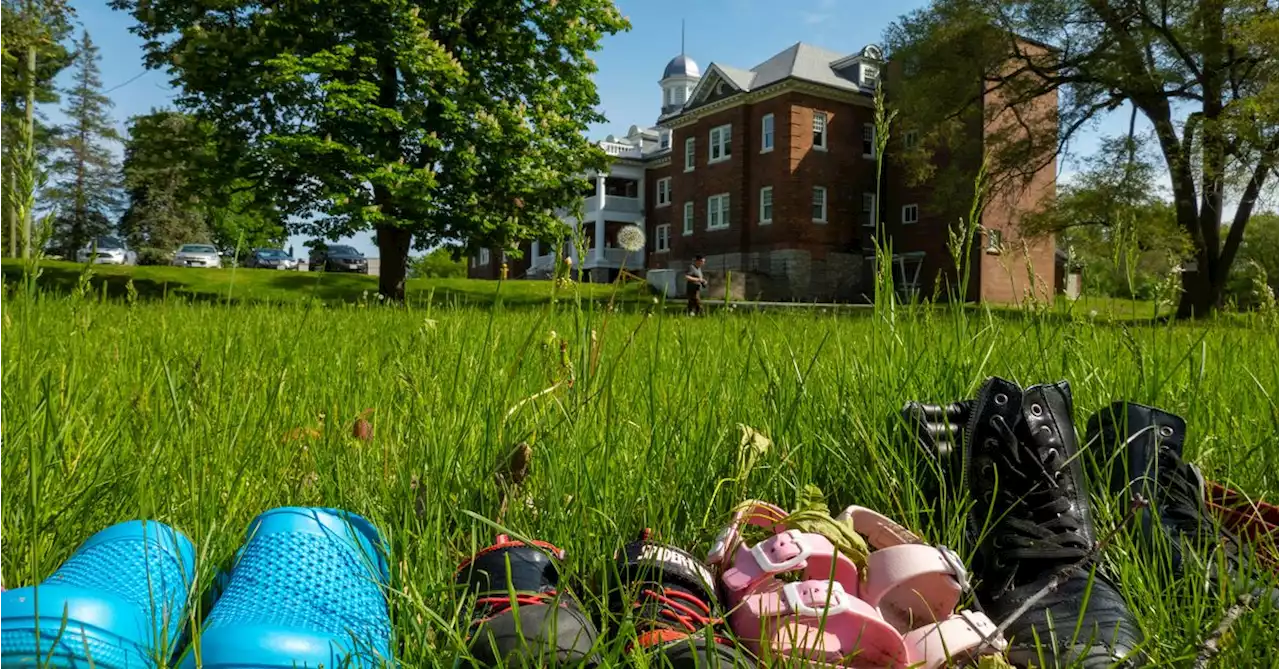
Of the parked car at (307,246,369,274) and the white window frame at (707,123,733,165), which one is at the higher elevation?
the white window frame at (707,123,733,165)

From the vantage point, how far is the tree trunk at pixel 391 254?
18359 millimetres

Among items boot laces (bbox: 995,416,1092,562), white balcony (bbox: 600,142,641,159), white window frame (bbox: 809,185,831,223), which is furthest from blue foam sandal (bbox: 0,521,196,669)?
white balcony (bbox: 600,142,641,159)

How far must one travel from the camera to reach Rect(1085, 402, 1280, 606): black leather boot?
1.54m

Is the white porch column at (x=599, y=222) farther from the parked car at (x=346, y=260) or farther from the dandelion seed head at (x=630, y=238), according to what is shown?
the dandelion seed head at (x=630, y=238)

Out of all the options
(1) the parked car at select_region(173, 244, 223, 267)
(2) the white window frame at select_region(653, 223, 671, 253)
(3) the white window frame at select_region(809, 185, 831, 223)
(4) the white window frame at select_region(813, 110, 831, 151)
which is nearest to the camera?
(3) the white window frame at select_region(809, 185, 831, 223)

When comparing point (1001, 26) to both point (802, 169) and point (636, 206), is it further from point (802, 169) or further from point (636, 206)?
point (636, 206)

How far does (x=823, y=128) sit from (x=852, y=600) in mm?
38629

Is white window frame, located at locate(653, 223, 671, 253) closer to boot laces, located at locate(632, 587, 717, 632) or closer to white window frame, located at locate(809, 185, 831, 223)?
white window frame, located at locate(809, 185, 831, 223)

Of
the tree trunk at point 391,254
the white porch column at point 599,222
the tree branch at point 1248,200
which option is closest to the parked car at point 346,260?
the white porch column at point 599,222

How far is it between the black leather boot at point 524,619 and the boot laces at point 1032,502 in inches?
35.3

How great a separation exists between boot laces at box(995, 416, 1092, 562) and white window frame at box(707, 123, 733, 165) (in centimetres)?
3938

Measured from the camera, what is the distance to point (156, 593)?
108cm

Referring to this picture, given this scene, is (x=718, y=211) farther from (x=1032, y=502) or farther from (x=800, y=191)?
(x=1032, y=502)

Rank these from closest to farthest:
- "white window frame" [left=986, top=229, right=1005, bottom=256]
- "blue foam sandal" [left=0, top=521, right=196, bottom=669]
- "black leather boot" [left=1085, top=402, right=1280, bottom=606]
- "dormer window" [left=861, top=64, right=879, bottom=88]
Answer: "blue foam sandal" [left=0, top=521, right=196, bottom=669] < "black leather boot" [left=1085, top=402, right=1280, bottom=606] < "white window frame" [left=986, top=229, right=1005, bottom=256] < "dormer window" [left=861, top=64, right=879, bottom=88]
